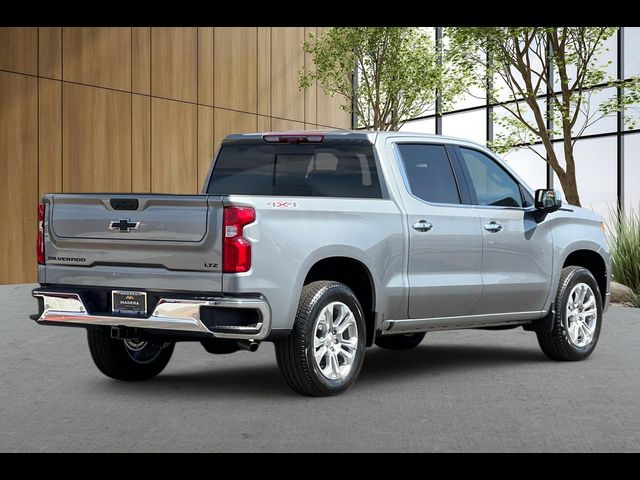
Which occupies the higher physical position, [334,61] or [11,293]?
[334,61]

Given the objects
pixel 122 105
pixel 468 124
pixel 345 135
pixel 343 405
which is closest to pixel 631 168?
pixel 468 124

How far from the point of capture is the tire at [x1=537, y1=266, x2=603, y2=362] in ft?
33.0

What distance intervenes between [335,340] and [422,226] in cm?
128

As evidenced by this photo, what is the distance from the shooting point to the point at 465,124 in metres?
31.2

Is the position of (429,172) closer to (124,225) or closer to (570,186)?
(124,225)

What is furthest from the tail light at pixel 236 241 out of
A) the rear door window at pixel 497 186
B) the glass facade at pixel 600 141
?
the glass facade at pixel 600 141

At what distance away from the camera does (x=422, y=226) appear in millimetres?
8781

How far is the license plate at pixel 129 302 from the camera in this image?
25.2 ft

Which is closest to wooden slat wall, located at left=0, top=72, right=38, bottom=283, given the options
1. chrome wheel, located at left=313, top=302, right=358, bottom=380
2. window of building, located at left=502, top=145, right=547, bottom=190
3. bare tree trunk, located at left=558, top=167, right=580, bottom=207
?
bare tree trunk, located at left=558, top=167, right=580, bottom=207
